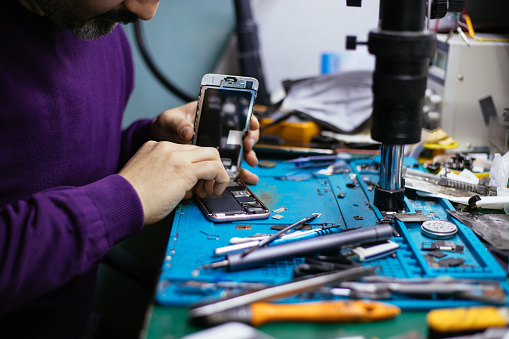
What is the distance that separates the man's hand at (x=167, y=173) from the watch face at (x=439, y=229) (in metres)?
0.34

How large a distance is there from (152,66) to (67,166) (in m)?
0.90

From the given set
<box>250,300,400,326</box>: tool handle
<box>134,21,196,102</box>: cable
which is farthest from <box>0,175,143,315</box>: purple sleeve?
<box>134,21,196,102</box>: cable

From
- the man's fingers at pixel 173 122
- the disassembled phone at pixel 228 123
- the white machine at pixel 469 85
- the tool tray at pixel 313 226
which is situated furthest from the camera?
the white machine at pixel 469 85

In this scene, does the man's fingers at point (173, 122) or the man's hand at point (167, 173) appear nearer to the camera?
the man's hand at point (167, 173)

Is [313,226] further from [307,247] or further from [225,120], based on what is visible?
[225,120]

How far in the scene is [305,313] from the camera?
0.57 m

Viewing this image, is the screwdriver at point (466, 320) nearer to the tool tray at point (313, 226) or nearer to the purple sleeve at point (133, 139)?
the tool tray at point (313, 226)

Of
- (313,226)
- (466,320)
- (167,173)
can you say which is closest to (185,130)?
(167,173)

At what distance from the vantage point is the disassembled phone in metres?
0.93

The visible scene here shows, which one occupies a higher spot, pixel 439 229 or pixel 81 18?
pixel 81 18

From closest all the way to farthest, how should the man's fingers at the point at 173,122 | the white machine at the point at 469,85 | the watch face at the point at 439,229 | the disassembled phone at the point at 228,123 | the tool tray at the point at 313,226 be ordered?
the tool tray at the point at 313,226
the watch face at the point at 439,229
the disassembled phone at the point at 228,123
the man's fingers at the point at 173,122
the white machine at the point at 469,85

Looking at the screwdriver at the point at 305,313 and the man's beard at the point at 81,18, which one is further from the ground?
the man's beard at the point at 81,18

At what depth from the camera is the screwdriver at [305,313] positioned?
56 centimetres

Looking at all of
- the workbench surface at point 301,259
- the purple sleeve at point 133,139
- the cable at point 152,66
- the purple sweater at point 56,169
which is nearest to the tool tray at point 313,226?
the workbench surface at point 301,259
